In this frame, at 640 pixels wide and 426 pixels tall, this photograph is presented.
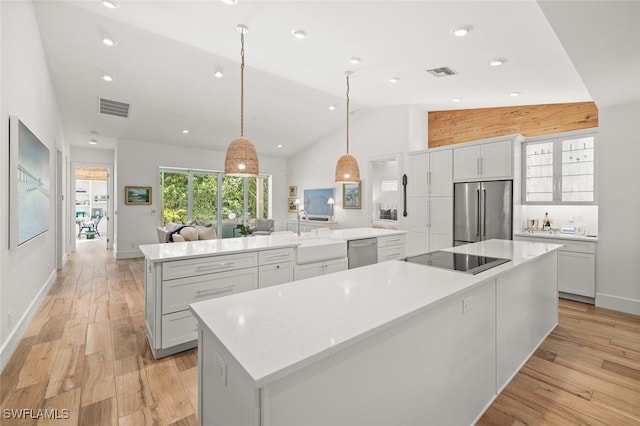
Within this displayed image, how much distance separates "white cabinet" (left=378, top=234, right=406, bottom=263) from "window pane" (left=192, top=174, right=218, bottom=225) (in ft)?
18.4

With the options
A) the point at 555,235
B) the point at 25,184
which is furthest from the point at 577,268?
the point at 25,184

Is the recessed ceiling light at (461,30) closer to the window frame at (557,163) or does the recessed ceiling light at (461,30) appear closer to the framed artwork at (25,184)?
the window frame at (557,163)

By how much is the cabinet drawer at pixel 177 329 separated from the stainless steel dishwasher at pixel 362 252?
74.1 inches

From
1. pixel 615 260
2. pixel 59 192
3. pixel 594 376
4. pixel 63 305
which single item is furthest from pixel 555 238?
pixel 59 192

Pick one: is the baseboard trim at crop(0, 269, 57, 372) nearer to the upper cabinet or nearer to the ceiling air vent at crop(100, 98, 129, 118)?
the ceiling air vent at crop(100, 98, 129, 118)

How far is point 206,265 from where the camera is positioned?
8.74 feet

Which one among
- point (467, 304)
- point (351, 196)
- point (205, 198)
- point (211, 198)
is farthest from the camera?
point (211, 198)

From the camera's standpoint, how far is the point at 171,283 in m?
2.50

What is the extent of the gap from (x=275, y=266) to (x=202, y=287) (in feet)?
2.37

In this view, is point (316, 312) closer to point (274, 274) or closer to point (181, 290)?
point (181, 290)

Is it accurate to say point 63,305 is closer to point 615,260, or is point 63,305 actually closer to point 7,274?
point 7,274

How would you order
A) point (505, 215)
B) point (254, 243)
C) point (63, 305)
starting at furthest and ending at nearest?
1. point (505, 215)
2. point (63, 305)
3. point (254, 243)

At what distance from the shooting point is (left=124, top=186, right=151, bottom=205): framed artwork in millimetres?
7199

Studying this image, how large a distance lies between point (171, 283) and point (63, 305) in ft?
8.14
